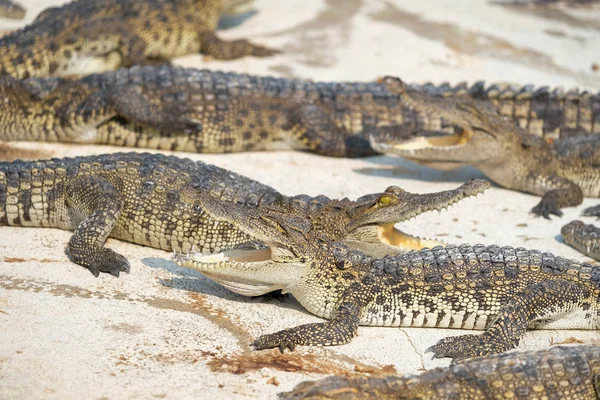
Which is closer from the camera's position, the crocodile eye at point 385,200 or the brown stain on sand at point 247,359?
the brown stain on sand at point 247,359

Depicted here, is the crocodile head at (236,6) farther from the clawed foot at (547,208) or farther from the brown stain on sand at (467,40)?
the clawed foot at (547,208)

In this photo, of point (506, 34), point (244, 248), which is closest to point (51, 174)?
point (244, 248)

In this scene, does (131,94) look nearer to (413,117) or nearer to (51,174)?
(51,174)

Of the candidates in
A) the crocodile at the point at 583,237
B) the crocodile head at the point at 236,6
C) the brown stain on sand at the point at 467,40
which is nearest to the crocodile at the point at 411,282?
the crocodile at the point at 583,237

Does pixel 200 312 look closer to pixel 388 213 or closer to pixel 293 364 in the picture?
pixel 293 364

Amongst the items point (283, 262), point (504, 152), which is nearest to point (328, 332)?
point (283, 262)

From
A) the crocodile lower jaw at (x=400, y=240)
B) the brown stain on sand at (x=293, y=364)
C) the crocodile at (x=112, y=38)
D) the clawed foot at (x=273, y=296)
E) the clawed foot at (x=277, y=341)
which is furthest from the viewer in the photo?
the crocodile at (x=112, y=38)
